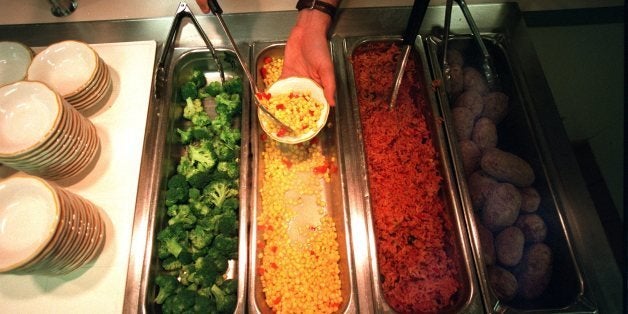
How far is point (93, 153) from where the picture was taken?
2.02 meters

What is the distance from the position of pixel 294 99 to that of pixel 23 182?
1450mm

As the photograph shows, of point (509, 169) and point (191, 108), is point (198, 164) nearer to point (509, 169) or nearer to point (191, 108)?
point (191, 108)

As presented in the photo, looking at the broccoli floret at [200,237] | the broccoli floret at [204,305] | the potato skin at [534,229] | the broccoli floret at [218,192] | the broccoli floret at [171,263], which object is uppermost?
the broccoli floret at [218,192]

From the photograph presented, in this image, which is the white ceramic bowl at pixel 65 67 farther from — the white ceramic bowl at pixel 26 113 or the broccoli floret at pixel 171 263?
the broccoli floret at pixel 171 263

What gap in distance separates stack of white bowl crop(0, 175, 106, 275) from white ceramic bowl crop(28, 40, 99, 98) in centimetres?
69

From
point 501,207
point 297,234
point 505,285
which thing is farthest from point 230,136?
point 505,285

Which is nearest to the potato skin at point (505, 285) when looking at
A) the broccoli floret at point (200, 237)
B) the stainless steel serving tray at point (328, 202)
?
the stainless steel serving tray at point (328, 202)

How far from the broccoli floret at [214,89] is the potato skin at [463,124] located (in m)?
1.60

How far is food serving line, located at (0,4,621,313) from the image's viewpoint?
178cm

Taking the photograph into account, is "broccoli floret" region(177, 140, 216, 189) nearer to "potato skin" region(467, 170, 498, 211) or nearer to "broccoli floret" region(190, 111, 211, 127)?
"broccoli floret" region(190, 111, 211, 127)

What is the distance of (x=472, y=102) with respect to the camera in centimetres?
226

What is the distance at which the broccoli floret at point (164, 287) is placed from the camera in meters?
1.82

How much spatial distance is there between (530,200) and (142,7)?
9.66ft

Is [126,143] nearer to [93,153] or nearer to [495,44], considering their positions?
[93,153]
